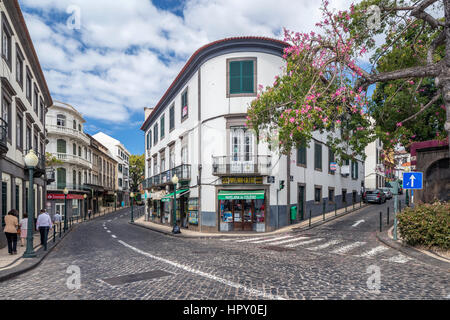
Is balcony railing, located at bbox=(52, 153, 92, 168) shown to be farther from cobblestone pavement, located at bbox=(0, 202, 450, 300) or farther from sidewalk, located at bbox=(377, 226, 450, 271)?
sidewalk, located at bbox=(377, 226, 450, 271)

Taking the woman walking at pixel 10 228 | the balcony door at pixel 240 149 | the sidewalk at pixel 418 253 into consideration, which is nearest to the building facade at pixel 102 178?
the balcony door at pixel 240 149

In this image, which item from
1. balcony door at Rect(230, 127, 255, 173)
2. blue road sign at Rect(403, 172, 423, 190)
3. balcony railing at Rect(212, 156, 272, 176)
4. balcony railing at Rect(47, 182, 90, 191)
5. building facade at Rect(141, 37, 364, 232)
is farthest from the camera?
balcony railing at Rect(47, 182, 90, 191)

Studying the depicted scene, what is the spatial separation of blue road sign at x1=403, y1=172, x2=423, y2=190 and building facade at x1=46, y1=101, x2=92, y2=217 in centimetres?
3609

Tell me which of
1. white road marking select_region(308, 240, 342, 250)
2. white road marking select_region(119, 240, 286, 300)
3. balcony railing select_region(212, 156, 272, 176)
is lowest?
white road marking select_region(308, 240, 342, 250)

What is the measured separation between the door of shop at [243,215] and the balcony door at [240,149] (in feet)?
6.81

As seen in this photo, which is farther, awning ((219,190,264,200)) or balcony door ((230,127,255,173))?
balcony door ((230,127,255,173))

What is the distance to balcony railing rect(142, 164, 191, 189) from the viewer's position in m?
21.5

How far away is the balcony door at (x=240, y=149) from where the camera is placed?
1873 cm

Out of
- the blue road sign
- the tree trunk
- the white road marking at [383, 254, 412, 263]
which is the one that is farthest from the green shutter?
the tree trunk

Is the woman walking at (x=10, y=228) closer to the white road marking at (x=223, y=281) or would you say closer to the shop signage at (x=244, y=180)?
the white road marking at (x=223, y=281)

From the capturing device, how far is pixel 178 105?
24.8 m

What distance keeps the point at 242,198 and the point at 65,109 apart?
3115cm

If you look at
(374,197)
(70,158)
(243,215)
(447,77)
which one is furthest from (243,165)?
(70,158)

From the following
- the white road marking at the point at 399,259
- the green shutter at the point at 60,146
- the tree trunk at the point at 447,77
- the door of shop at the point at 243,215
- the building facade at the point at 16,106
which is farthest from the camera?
the green shutter at the point at 60,146
